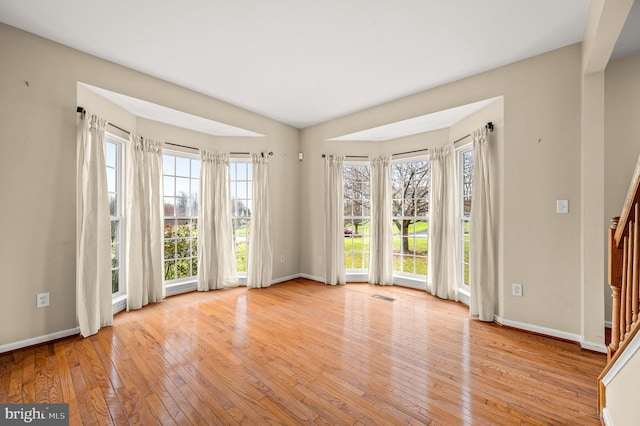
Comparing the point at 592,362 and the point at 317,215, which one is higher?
the point at 317,215

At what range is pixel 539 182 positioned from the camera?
2.65 m

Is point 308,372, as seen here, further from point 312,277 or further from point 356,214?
point 356,214

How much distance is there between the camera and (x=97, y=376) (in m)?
1.98

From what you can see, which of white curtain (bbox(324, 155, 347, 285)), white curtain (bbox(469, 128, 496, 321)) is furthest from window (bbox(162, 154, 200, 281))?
white curtain (bbox(469, 128, 496, 321))

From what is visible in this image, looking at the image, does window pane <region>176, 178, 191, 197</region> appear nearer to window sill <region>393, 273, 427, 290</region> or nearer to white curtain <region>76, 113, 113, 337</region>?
white curtain <region>76, 113, 113, 337</region>

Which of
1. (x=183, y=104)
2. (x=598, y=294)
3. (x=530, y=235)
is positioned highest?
(x=183, y=104)

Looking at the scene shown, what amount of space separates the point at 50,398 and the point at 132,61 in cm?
309

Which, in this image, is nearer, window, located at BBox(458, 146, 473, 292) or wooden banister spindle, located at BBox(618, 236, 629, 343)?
wooden banister spindle, located at BBox(618, 236, 629, 343)

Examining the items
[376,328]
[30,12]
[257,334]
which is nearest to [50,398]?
[257,334]

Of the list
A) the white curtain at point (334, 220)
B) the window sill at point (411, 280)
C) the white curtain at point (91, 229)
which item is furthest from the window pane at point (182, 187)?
the window sill at point (411, 280)

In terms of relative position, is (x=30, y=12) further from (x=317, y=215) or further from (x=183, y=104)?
(x=317, y=215)

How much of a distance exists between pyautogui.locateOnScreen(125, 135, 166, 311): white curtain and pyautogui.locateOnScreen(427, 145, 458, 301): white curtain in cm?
397

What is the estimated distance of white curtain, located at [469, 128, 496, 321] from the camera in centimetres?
299

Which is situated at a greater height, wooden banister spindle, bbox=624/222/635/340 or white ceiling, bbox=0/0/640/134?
white ceiling, bbox=0/0/640/134
